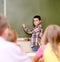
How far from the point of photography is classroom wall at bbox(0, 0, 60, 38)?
13.9 ft

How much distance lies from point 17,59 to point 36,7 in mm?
3067

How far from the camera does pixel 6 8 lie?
13.7ft

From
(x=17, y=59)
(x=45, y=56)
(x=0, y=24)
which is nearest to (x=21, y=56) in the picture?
(x=17, y=59)

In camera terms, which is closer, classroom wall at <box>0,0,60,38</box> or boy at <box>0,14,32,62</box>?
boy at <box>0,14,32,62</box>

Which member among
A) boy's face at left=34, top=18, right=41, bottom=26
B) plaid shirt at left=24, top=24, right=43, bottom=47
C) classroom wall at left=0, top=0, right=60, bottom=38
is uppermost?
classroom wall at left=0, top=0, right=60, bottom=38

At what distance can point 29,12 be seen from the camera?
4316 mm

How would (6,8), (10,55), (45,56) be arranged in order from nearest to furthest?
(10,55) → (45,56) → (6,8)

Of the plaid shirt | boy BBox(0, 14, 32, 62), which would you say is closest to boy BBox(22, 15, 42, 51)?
the plaid shirt

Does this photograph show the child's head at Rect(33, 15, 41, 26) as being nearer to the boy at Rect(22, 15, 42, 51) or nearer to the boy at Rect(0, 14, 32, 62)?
the boy at Rect(22, 15, 42, 51)

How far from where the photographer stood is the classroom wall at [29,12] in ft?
13.9

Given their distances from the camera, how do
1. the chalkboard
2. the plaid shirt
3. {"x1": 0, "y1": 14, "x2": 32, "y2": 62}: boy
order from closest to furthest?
{"x1": 0, "y1": 14, "x2": 32, "y2": 62}: boy → the chalkboard → the plaid shirt

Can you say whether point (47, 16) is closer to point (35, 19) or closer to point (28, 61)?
point (35, 19)

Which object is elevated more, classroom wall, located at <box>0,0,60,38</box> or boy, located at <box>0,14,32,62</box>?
classroom wall, located at <box>0,0,60,38</box>

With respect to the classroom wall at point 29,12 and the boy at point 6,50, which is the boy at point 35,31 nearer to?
the classroom wall at point 29,12
